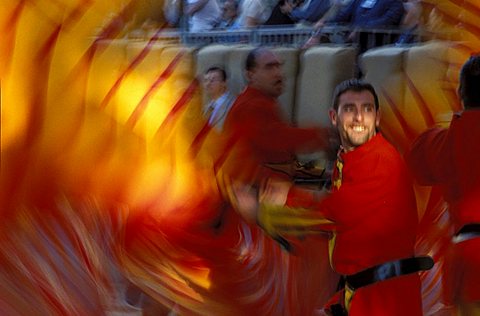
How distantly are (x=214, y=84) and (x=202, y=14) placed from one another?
142 mm

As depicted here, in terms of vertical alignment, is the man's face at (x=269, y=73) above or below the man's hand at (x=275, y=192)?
above

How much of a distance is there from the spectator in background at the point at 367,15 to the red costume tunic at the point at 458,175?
228mm

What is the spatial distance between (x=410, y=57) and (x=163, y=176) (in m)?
0.57

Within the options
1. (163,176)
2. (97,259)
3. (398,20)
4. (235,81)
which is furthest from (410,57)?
(97,259)

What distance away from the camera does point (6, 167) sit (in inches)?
94.5

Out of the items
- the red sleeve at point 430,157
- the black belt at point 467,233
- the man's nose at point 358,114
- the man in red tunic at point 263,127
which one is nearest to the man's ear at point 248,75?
the man in red tunic at point 263,127

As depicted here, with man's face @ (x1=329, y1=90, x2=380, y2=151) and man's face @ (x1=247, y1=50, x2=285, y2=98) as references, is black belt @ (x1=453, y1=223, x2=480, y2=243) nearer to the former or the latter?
man's face @ (x1=329, y1=90, x2=380, y2=151)

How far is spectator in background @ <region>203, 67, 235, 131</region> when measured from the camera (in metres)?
2.42

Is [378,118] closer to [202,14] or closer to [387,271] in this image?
[387,271]

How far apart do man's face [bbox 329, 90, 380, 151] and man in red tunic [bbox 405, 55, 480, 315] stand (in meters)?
0.09

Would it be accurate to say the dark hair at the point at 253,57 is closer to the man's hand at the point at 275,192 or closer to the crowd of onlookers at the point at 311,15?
the crowd of onlookers at the point at 311,15

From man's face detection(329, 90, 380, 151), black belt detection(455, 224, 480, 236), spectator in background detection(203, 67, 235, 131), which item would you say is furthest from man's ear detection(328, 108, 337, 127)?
black belt detection(455, 224, 480, 236)

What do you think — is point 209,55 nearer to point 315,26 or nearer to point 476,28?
point 315,26

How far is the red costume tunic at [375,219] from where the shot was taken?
2.30m
